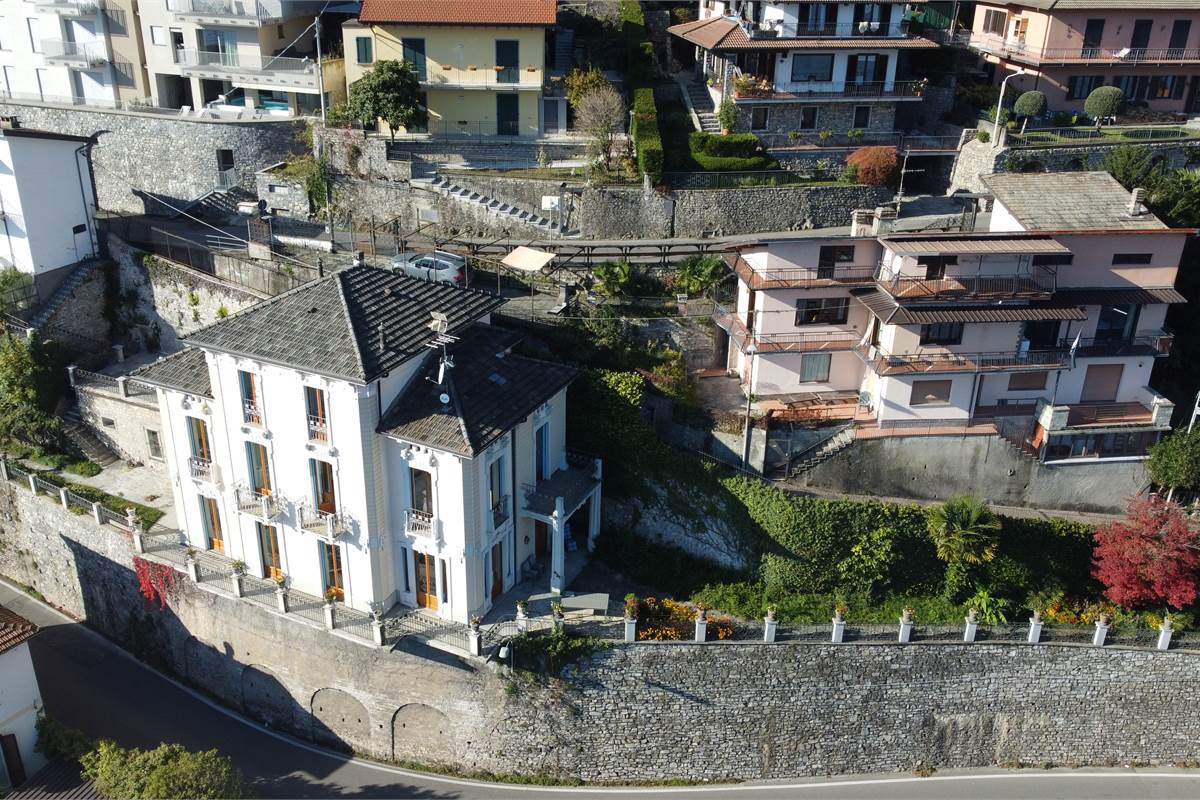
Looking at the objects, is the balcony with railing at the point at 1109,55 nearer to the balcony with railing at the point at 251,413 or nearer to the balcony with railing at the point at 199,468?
the balcony with railing at the point at 251,413

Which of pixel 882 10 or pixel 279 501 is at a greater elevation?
pixel 882 10

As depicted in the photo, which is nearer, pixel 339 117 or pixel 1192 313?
pixel 1192 313

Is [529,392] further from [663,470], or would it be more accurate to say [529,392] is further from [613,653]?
[613,653]

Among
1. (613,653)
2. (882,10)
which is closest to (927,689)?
(613,653)

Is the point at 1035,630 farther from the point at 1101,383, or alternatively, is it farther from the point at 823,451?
the point at 1101,383

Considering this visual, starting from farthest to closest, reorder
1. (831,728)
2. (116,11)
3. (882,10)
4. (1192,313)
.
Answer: (116,11) < (882,10) < (1192,313) < (831,728)

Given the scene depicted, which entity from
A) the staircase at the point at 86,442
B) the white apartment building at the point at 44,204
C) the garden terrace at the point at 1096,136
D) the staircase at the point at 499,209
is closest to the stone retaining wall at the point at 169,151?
the white apartment building at the point at 44,204

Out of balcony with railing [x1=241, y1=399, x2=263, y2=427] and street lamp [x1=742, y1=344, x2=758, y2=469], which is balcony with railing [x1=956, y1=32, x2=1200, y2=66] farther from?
balcony with railing [x1=241, y1=399, x2=263, y2=427]
